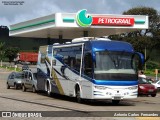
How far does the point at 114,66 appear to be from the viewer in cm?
2144

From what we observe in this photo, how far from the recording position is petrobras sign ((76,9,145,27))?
1373 inches

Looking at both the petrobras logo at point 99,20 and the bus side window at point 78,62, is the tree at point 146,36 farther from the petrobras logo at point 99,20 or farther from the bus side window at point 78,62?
the bus side window at point 78,62

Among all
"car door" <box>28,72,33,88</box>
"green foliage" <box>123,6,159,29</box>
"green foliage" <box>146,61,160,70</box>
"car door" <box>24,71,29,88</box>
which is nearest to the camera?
"car door" <box>28,72,33,88</box>

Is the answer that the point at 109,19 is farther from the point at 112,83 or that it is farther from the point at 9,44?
the point at 9,44

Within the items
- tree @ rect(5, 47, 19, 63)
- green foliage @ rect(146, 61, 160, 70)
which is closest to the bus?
green foliage @ rect(146, 61, 160, 70)

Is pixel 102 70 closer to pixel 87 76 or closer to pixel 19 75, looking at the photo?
pixel 87 76

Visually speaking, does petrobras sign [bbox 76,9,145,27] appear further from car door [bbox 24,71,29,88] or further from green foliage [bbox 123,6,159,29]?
green foliage [bbox 123,6,159,29]

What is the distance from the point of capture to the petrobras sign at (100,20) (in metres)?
34.9

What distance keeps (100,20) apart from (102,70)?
15.4 metres

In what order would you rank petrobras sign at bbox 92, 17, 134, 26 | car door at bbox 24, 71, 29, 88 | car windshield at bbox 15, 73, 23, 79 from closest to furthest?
car door at bbox 24, 71, 29, 88, petrobras sign at bbox 92, 17, 134, 26, car windshield at bbox 15, 73, 23, 79

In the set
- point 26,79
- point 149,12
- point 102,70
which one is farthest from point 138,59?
point 149,12

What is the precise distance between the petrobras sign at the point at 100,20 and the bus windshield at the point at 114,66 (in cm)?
1313

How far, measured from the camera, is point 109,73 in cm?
2125

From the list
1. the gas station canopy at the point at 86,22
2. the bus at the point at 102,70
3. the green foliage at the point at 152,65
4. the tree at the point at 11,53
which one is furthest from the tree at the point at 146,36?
the bus at the point at 102,70
